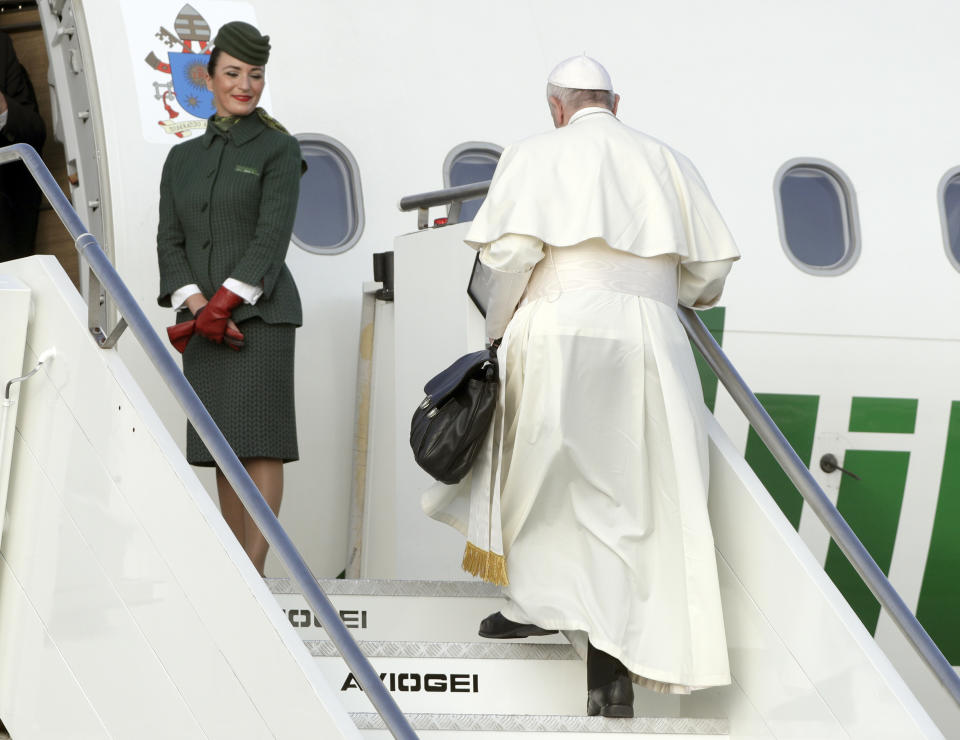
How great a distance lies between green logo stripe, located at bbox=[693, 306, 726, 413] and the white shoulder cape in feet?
5.58

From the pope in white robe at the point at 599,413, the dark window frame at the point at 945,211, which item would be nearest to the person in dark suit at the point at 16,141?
the pope in white robe at the point at 599,413

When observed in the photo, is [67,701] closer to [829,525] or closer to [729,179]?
[829,525]

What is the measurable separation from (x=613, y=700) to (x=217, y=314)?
74.0 inches

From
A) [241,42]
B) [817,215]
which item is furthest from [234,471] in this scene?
[817,215]

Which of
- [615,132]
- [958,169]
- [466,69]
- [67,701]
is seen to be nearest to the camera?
[67,701]

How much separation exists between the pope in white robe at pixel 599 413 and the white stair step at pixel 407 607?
1.39 feet

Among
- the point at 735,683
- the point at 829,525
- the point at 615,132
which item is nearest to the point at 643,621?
the point at 735,683

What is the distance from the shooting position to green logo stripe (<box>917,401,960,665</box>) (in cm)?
565

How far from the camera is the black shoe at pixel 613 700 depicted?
11.1ft

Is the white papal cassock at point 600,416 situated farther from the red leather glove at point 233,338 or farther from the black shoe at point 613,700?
the red leather glove at point 233,338

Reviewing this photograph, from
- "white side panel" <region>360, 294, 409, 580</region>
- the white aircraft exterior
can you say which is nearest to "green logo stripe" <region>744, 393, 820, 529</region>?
the white aircraft exterior

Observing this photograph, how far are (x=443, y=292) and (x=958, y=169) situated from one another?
103 inches

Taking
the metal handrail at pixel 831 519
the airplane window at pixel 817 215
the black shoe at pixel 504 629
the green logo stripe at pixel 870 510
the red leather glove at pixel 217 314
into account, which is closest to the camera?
the metal handrail at pixel 831 519

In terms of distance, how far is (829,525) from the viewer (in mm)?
3590
